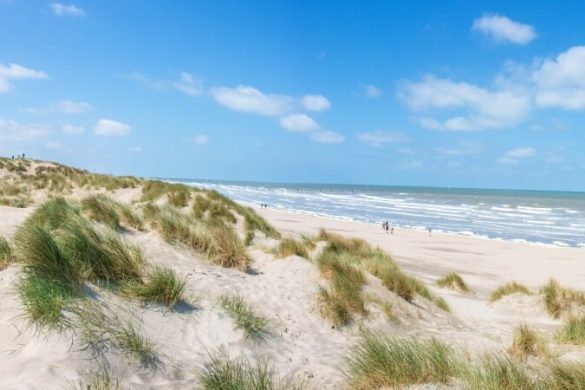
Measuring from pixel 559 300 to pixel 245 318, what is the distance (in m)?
8.00

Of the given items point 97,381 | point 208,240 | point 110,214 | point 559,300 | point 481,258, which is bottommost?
point 481,258

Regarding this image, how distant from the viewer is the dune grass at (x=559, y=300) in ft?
32.2

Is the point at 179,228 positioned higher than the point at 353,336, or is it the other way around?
the point at 179,228

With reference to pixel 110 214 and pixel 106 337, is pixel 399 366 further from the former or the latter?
pixel 110 214

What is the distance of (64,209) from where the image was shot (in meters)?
8.70

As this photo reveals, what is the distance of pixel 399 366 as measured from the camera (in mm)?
4145

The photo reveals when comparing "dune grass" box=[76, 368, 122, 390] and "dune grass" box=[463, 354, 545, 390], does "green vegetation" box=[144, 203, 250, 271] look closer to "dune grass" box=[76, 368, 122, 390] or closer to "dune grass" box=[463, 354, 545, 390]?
"dune grass" box=[76, 368, 122, 390]

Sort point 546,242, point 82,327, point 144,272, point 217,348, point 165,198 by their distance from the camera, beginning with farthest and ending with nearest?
point 546,242 < point 165,198 < point 144,272 < point 217,348 < point 82,327

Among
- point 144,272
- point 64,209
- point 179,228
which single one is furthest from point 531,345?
point 64,209

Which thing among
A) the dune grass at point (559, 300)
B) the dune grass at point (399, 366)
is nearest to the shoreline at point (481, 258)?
the dune grass at point (559, 300)

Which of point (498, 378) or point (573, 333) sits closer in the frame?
point (498, 378)

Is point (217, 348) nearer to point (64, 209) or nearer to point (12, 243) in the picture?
point (12, 243)

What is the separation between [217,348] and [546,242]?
2940 centimetres

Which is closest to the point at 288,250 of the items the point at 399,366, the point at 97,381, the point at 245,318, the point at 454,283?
the point at 245,318
